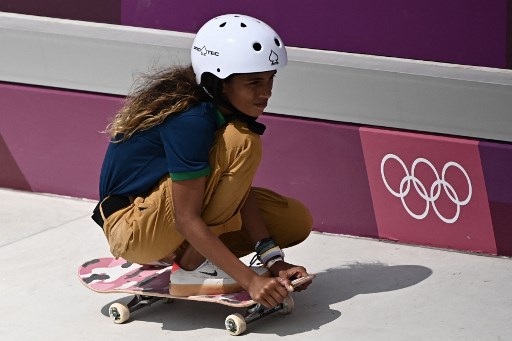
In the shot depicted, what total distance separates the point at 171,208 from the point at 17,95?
1.89 metres

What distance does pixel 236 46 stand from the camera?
4.12 meters

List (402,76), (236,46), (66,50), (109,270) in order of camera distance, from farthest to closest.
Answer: (66,50) → (402,76) → (109,270) → (236,46)

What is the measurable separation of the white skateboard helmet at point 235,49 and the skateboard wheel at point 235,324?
0.81 meters

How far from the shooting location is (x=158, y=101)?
4203mm

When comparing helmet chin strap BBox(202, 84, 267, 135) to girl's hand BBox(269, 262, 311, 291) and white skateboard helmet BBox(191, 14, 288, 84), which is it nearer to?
white skateboard helmet BBox(191, 14, 288, 84)

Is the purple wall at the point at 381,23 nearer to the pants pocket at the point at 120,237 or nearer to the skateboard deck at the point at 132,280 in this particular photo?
the skateboard deck at the point at 132,280

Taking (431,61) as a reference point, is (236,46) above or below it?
above

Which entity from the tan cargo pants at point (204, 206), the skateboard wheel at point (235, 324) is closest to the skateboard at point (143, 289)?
the skateboard wheel at point (235, 324)

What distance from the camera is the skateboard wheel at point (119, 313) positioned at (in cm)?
426

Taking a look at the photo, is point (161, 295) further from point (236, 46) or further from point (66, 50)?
point (66, 50)

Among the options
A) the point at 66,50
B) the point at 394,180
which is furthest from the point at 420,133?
the point at 66,50

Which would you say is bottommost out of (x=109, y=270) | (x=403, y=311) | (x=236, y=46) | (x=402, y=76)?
(x=403, y=311)

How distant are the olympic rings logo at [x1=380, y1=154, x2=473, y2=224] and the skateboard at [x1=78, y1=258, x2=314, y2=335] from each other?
3.00 feet

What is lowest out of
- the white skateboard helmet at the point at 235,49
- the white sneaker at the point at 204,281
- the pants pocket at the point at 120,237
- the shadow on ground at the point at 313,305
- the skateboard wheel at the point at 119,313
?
the shadow on ground at the point at 313,305
